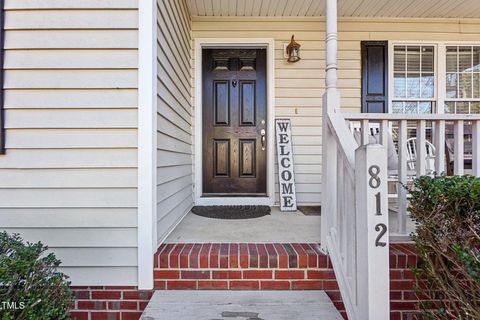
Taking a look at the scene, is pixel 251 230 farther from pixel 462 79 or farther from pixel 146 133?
pixel 462 79

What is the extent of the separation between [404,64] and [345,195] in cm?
281

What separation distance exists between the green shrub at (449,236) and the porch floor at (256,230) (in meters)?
0.36

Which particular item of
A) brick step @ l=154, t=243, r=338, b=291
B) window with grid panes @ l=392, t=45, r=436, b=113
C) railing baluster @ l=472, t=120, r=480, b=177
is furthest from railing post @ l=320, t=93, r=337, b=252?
window with grid panes @ l=392, t=45, r=436, b=113

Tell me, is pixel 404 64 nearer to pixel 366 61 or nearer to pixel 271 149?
pixel 366 61

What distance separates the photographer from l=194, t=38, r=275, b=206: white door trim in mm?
3246

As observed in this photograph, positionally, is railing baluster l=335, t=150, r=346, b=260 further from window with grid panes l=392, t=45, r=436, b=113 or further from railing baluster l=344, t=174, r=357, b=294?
window with grid panes l=392, t=45, r=436, b=113

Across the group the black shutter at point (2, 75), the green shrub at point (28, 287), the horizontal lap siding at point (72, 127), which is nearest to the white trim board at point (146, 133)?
the horizontal lap siding at point (72, 127)

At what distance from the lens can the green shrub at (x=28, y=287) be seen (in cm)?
109

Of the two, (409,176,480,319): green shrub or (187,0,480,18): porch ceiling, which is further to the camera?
(187,0,480,18): porch ceiling

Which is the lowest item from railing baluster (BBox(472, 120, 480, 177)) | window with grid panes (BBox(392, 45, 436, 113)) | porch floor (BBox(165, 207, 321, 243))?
porch floor (BBox(165, 207, 321, 243))

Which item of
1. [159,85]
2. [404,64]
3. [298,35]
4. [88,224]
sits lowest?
[88,224]

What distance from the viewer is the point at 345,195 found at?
1378 mm

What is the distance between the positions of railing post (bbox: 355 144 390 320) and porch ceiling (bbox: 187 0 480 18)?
100 inches

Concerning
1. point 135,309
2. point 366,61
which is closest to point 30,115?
point 135,309
